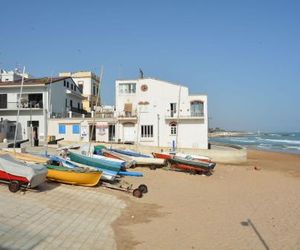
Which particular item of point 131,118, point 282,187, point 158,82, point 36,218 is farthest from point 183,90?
point 36,218

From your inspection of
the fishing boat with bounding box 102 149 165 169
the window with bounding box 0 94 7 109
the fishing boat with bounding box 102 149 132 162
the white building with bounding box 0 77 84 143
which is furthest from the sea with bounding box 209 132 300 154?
the window with bounding box 0 94 7 109

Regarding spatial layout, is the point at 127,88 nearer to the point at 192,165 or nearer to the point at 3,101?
the point at 3,101

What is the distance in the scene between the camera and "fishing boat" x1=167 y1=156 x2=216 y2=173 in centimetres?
2356

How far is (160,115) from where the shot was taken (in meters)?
37.8

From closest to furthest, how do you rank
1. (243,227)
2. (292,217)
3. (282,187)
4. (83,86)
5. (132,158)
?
(243,227), (292,217), (282,187), (132,158), (83,86)

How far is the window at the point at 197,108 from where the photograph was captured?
37.1 m

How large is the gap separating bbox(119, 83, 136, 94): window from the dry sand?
18.9 m

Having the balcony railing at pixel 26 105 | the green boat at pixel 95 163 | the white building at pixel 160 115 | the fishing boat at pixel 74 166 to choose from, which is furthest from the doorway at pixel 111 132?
the fishing boat at pixel 74 166

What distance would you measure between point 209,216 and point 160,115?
82.7 ft

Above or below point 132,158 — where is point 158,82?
above

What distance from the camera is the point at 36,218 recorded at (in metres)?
10.2

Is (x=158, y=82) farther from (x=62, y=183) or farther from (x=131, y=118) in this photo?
(x=62, y=183)

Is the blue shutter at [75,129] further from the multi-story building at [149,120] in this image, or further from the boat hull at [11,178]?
the boat hull at [11,178]

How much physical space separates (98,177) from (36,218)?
5517 millimetres
